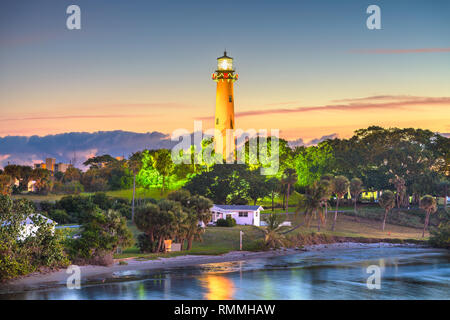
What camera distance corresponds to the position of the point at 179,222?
54438mm

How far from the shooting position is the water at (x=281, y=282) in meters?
39.4

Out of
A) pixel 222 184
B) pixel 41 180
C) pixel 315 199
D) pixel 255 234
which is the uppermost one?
pixel 41 180

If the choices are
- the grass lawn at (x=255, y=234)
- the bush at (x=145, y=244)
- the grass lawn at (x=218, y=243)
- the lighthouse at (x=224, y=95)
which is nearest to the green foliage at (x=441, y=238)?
the grass lawn at (x=255, y=234)

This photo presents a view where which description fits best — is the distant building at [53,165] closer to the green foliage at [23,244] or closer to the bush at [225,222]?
the bush at [225,222]

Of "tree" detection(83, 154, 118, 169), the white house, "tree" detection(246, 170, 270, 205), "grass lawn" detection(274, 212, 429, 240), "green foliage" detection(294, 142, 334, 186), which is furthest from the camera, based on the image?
"tree" detection(83, 154, 118, 169)

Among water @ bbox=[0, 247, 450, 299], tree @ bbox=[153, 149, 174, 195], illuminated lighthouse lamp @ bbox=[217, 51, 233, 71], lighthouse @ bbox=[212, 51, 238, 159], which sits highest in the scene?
illuminated lighthouse lamp @ bbox=[217, 51, 233, 71]

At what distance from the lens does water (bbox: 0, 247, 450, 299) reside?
129 feet

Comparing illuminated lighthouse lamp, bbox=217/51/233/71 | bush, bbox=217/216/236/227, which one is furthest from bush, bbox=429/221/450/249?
illuminated lighthouse lamp, bbox=217/51/233/71

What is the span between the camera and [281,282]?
46344mm

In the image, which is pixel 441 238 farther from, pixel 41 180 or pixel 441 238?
pixel 41 180

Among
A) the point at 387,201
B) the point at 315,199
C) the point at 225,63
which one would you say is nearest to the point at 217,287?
the point at 315,199

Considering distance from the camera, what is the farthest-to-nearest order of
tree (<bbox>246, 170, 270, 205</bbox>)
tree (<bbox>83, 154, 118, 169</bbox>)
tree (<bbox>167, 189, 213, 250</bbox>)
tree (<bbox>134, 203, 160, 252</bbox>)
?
tree (<bbox>83, 154, 118, 169</bbox>)
tree (<bbox>246, 170, 270, 205</bbox>)
tree (<bbox>167, 189, 213, 250</bbox>)
tree (<bbox>134, 203, 160, 252</bbox>)

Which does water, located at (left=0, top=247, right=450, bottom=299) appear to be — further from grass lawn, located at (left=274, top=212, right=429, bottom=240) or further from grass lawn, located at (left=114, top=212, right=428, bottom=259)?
grass lawn, located at (left=274, top=212, right=429, bottom=240)
